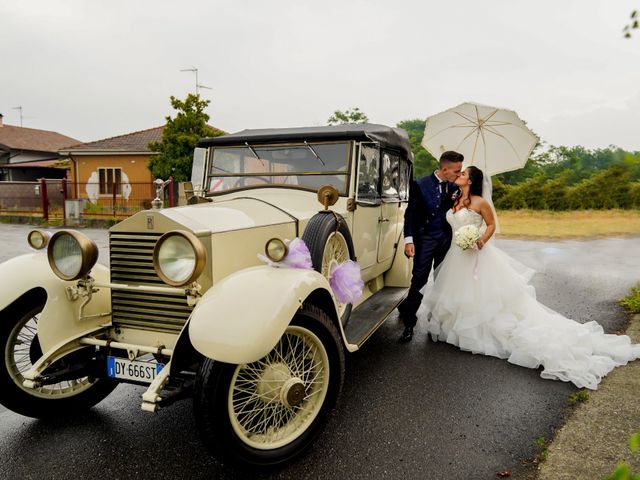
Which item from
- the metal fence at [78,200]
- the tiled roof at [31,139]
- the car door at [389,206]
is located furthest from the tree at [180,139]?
the tiled roof at [31,139]

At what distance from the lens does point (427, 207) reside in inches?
178

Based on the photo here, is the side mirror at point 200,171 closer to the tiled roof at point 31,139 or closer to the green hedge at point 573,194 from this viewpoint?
the green hedge at point 573,194

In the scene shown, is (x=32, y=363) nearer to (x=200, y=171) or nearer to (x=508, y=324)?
(x=200, y=171)

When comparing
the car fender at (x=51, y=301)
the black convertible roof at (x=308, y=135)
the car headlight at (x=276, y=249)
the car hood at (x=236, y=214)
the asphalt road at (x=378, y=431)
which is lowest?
the asphalt road at (x=378, y=431)

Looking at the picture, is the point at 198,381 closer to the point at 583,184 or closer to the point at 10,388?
the point at 10,388

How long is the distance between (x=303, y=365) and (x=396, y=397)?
104 centimetres

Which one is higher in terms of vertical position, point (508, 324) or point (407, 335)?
point (508, 324)

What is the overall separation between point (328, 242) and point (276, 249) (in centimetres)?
79

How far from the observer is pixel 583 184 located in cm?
2000

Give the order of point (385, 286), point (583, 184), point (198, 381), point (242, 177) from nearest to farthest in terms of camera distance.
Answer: point (198, 381)
point (242, 177)
point (385, 286)
point (583, 184)

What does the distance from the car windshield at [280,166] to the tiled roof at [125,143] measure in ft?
55.0

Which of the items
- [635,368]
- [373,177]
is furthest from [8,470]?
[635,368]

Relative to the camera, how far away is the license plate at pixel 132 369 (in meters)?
2.52

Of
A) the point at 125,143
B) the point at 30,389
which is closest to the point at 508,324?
the point at 30,389
